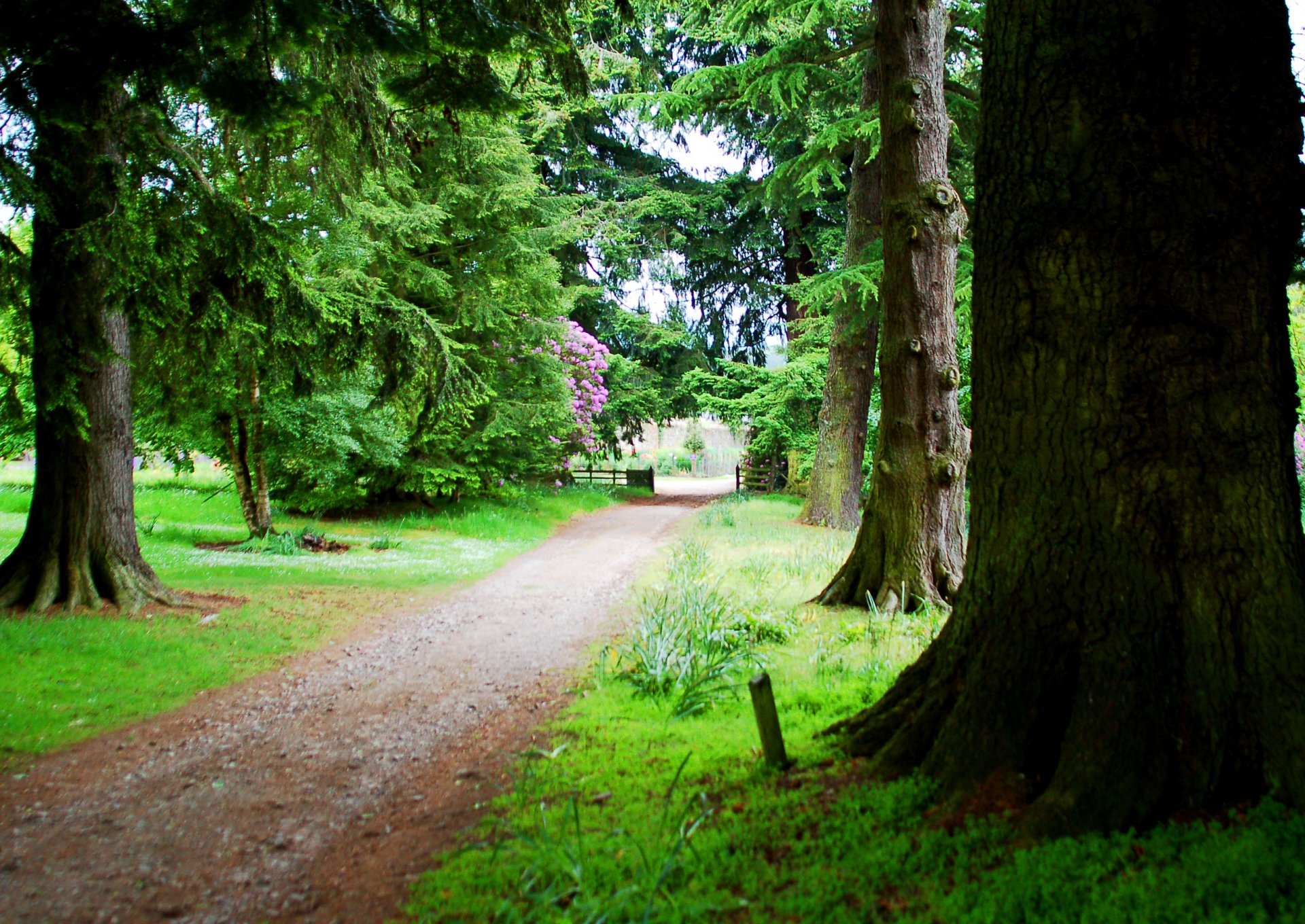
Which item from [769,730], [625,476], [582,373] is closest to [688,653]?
[769,730]

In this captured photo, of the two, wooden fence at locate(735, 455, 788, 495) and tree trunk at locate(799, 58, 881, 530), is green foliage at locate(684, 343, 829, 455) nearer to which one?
tree trunk at locate(799, 58, 881, 530)

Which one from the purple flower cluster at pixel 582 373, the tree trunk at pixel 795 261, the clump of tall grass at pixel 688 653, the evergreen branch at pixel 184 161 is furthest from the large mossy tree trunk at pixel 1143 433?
the tree trunk at pixel 795 261

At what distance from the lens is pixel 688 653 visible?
5848 mm

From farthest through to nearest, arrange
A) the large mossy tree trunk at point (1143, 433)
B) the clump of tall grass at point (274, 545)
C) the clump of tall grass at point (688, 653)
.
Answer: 1. the clump of tall grass at point (274, 545)
2. the clump of tall grass at point (688, 653)
3. the large mossy tree trunk at point (1143, 433)

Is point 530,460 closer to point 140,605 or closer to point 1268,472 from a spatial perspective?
point 140,605

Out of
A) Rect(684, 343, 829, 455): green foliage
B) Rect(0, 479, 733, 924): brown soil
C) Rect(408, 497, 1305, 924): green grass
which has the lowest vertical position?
Rect(0, 479, 733, 924): brown soil

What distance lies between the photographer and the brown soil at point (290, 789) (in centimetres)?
331

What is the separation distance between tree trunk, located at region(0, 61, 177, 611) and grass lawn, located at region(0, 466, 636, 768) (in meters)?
0.49

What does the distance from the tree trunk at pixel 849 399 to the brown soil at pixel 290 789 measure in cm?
884

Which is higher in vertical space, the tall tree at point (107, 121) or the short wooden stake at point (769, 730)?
the tall tree at point (107, 121)

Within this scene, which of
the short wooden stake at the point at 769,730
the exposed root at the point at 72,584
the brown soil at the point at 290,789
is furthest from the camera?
the exposed root at the point at 72,584

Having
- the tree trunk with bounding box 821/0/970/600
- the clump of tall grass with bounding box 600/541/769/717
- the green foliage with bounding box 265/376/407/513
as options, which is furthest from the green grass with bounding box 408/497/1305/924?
the green foliage with bounding box 265/376/407/513

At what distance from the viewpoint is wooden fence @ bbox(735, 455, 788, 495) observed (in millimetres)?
26891

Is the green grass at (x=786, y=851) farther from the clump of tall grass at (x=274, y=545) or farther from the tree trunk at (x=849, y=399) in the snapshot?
the tree trunk at (x=849, y=399)
